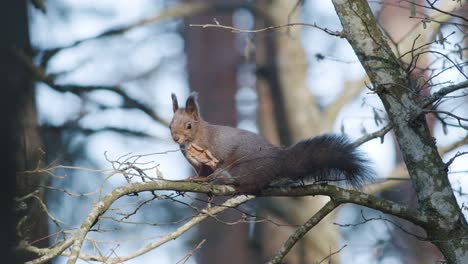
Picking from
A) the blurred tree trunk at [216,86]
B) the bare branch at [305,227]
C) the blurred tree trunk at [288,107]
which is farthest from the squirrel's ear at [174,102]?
the blurred tree trunk at [216,86]

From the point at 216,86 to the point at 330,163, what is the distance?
6207 mm

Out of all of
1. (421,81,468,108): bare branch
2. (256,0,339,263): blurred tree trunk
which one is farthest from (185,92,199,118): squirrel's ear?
(256,0,339,263): blurred tree trunk

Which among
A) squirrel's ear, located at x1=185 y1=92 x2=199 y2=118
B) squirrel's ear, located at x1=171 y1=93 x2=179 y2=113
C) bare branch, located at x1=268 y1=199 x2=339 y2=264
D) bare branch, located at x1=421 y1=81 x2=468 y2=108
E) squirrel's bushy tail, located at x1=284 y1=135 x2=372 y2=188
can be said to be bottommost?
bare branch, located at x1=268 y1=199 x2=339 y2=264

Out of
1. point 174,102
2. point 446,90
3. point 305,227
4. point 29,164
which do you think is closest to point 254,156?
point 174,102

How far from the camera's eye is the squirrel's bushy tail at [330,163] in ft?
11.5

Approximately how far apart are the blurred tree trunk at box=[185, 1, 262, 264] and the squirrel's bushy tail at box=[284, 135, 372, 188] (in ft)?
15.7

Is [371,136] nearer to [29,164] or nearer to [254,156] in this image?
[254,156]

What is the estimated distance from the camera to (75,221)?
7.14m

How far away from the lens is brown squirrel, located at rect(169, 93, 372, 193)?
351cm

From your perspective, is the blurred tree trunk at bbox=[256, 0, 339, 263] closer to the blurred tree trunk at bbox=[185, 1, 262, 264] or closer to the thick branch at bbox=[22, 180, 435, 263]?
the blurred tree trunk at bbox=[185, 1, 262, 264]

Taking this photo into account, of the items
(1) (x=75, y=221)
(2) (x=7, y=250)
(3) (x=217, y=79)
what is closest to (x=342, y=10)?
(2) (x=7, y=250)

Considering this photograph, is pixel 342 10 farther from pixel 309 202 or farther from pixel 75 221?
pixel 75 221

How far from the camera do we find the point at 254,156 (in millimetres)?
3932

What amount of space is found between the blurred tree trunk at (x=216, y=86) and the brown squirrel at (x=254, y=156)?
4187 mm
